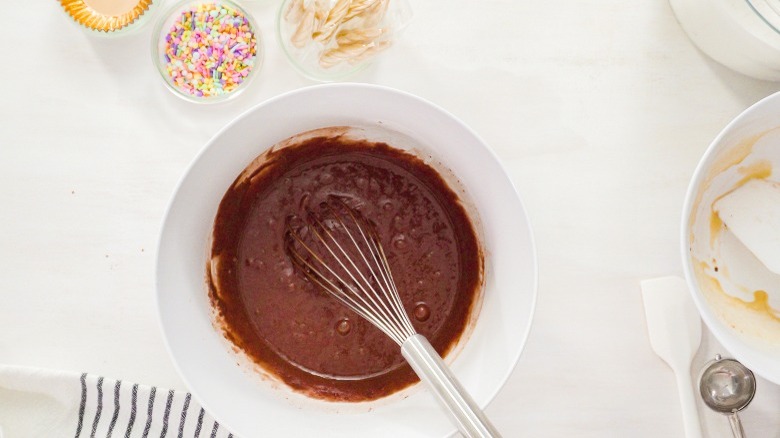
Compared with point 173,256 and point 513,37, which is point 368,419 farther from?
point 513,37

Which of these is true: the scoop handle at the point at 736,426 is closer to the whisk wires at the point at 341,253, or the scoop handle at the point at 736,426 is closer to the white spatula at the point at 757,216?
the white spatula at the point at 757,216

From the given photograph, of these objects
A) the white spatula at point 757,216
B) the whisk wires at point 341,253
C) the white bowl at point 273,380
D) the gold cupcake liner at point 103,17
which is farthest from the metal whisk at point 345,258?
the white spatula at point 757,216

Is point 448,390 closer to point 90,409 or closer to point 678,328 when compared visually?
point 678,328

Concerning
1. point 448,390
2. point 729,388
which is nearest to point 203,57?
point 448,390

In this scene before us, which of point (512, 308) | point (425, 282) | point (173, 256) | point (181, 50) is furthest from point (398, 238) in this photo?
point (181, 50)

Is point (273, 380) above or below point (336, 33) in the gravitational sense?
below

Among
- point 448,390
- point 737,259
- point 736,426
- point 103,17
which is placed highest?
point 103,17

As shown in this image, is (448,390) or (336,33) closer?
(448,390)
